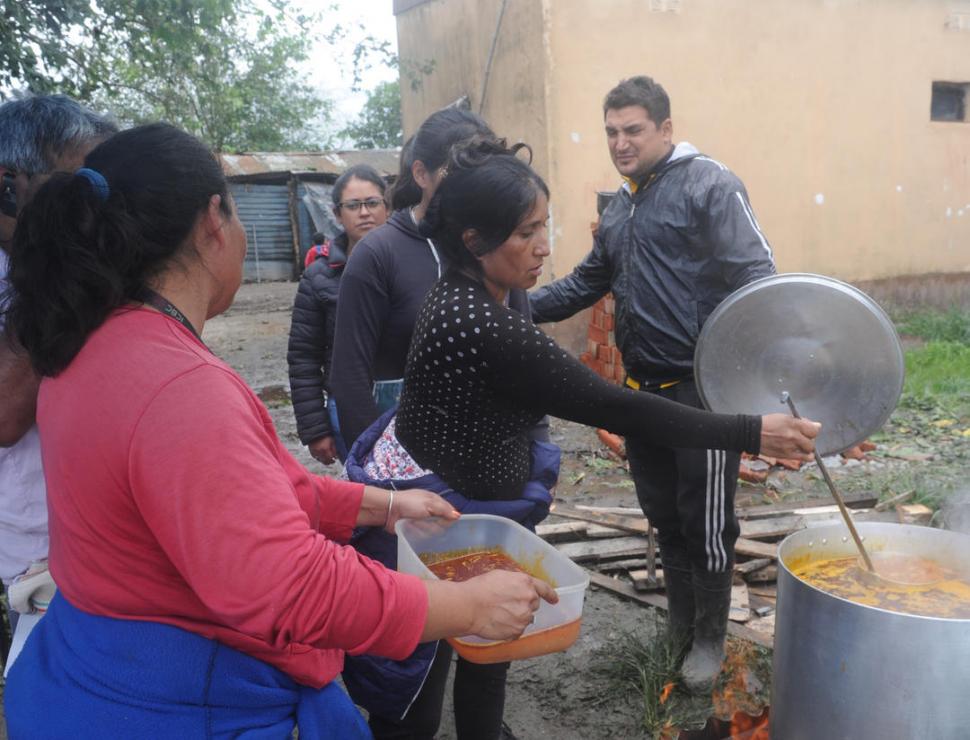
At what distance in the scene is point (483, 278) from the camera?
2.05 metres

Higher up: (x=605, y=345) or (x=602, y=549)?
(x=605, y=345)

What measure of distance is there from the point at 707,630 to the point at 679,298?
4.23ft

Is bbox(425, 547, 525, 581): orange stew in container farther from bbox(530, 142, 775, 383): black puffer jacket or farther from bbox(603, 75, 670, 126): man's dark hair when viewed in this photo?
bbox(603, 75, 670, 126): man's dark hair

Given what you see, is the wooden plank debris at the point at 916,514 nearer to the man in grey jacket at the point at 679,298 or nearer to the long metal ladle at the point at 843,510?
the man in grey jacket at the point at 679,298

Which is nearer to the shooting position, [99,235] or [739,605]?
[99,235]

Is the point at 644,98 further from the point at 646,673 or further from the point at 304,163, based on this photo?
the point at 304,163

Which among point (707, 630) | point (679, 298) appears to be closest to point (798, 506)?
point (707, 630)

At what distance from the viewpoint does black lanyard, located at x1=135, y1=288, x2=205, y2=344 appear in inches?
53.6

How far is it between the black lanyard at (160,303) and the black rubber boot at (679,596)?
2.42 m

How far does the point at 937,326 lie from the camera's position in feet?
29.6

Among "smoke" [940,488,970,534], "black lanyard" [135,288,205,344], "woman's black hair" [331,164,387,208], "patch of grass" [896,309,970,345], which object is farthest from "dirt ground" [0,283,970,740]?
"patch of grass" [896,309,970,345]

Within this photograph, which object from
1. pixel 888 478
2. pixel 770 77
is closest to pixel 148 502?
pixel 888 478

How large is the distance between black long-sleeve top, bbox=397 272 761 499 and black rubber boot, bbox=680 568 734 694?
117 cm

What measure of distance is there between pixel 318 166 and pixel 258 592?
67.1 feet
